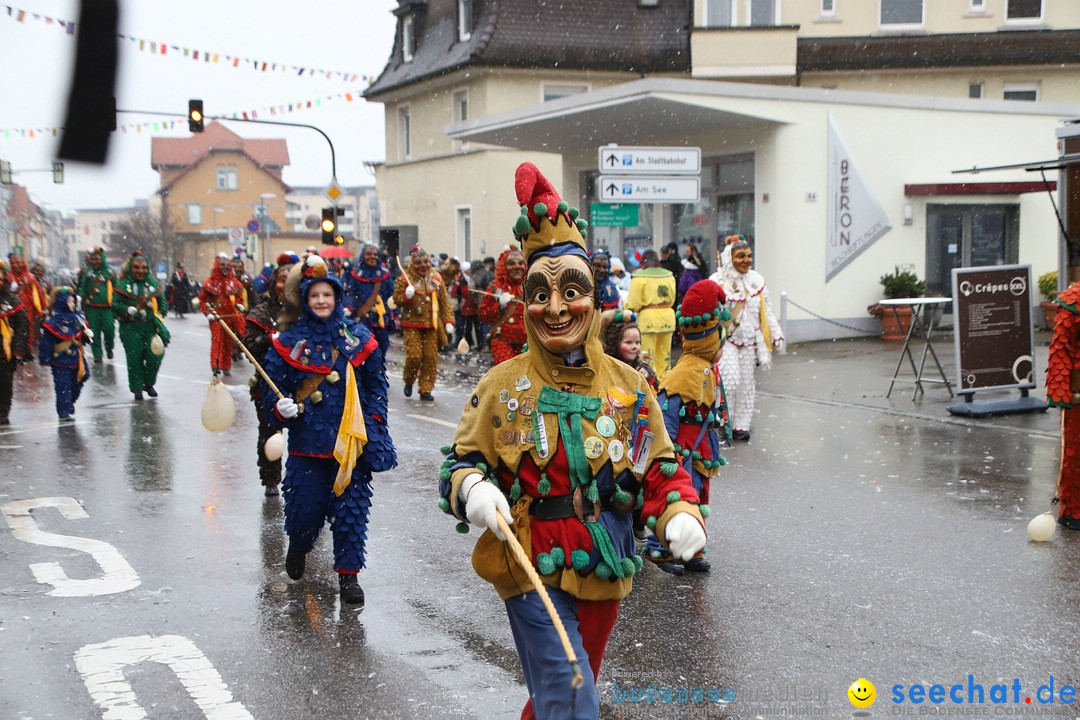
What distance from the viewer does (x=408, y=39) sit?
37469mm

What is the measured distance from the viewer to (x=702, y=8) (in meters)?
30.3

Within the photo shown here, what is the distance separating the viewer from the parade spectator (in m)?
13.1

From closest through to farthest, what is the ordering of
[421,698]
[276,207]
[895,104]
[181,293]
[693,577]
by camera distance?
[421,698] → [693,577] → [895,104] → [181,293] → [276,207]

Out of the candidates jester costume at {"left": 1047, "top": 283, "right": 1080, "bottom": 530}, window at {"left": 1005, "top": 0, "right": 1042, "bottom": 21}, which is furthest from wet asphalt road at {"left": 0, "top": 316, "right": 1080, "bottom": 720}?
window at {"left": 1005, "top": 0, "right": 1042, "bottom": 21}

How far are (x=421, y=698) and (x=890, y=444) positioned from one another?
7.35 meters

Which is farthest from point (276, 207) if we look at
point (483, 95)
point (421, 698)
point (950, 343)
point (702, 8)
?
point (421, 698)

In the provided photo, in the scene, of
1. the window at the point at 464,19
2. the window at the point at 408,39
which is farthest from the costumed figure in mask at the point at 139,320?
the window at the point at 408,39

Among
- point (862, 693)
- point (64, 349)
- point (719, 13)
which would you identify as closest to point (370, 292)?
point (64, 349)

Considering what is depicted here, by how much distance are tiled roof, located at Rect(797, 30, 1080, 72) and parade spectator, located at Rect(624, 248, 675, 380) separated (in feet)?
64.0

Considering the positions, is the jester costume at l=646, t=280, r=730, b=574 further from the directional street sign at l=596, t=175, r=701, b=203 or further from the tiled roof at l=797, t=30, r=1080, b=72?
the tiled roof at l=797, t=30, r=1080, b=72

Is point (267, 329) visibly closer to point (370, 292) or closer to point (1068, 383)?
point (370, 292)

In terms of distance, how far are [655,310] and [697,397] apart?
21.8 ft

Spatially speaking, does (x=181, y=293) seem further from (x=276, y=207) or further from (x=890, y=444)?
(x=890, y=444)

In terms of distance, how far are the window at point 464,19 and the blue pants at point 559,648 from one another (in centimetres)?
3208
